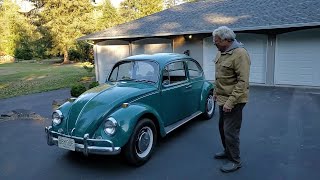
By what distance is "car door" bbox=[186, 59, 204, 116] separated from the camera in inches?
229

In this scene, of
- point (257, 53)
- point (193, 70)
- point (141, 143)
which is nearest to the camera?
point (141, 143)

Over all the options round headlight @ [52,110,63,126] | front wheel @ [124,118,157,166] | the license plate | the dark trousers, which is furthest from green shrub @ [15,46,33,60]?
the dark trousers

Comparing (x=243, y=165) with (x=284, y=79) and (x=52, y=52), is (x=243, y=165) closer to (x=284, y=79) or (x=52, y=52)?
(x=284, y=79)

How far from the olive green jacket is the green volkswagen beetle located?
1.30 metres

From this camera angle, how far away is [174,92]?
5.24 m

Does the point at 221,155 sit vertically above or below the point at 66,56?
below

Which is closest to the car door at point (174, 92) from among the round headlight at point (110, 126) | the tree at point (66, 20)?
the round headlight at point (110, 126)

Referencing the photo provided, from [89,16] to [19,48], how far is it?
575 inches

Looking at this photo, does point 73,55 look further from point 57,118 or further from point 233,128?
point 233,128

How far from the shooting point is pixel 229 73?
3668mm

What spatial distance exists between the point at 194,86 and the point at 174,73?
674 millimetres

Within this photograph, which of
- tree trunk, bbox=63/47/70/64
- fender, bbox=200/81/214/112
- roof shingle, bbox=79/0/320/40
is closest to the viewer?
fender, bbox=200/81/214/112

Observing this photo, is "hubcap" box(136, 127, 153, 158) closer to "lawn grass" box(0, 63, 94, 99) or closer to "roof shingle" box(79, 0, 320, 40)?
"roof shingle" box(79, 0, 320, 40)

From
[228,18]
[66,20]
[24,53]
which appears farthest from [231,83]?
[24,53]
